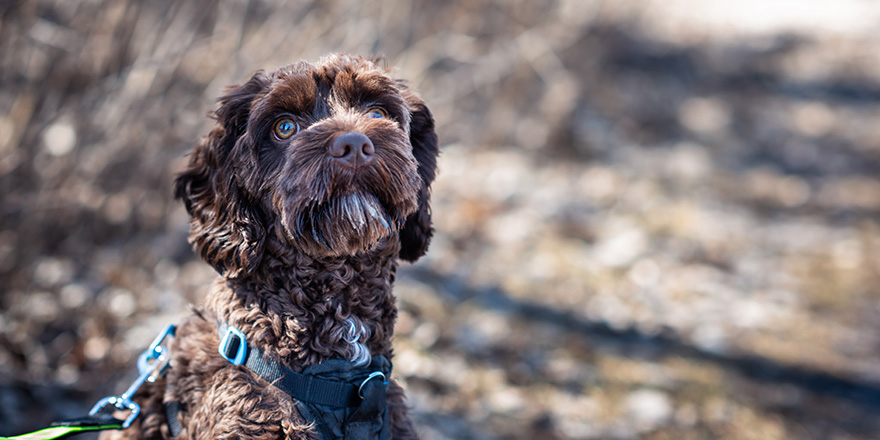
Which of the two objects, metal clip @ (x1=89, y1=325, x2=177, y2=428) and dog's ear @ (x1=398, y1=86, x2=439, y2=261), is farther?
dog's ear @ (x1=398, y1=86, x2=439, y2=261)

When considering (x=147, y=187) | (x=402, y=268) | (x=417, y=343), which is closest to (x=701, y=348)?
(x=417, y=343)

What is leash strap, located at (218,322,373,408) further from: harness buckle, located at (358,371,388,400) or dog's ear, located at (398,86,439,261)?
dog's ear, located at (398,86,439,261)

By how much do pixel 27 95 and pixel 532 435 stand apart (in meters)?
4.26

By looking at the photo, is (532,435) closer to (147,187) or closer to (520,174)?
(147,187)

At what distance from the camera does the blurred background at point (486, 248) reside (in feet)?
13.7

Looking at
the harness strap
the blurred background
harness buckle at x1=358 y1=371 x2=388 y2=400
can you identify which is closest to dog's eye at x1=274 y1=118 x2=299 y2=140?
harness buckle at x1=358 y1=371 x2=388 y2=400

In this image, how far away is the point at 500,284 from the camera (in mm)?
5605

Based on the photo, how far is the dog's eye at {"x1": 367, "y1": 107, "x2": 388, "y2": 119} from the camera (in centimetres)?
237

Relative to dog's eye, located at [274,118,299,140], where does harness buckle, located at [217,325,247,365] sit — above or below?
below

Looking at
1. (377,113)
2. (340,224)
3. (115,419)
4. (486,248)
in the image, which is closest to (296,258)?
(340,224)

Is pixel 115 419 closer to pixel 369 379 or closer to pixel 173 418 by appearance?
pixel 173 418

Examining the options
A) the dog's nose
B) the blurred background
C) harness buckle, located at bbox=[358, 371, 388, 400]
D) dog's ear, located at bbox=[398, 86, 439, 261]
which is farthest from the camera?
the blurred background

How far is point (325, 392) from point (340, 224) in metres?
0.59

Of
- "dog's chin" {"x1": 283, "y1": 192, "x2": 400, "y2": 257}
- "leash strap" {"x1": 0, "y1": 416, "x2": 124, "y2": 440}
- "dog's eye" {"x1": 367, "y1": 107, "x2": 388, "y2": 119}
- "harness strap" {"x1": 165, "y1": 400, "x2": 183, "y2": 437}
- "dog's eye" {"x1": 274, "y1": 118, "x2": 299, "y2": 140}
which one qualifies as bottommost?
"leash strap" {"x1": 0, "y1": 416, "x2": 124, "y2": 440}
